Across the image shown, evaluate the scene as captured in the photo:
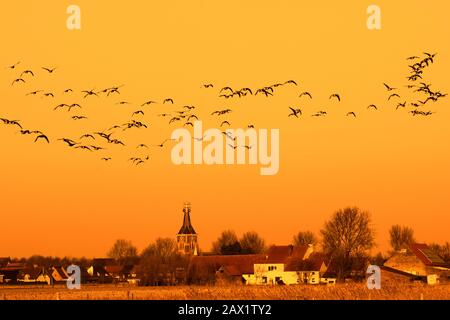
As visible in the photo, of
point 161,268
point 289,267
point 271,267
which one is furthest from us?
point 271,267

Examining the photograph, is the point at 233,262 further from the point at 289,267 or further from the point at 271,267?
the point at 289,267

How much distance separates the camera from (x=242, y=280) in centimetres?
14875

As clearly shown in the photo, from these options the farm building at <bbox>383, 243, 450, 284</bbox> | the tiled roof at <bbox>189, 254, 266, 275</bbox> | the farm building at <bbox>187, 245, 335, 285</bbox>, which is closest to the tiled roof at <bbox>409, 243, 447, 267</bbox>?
the farm building at <bbox>383, 243, 450, 284</bbox>

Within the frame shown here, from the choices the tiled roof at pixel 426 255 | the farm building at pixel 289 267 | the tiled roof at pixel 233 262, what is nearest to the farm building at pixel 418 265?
the tiled roof at pixel 426 255

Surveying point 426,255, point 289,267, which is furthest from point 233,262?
point 426,255

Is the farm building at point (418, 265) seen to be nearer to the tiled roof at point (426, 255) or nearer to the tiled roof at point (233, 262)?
the tiled roof at point (426, 255)

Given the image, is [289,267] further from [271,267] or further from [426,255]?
[426,255]

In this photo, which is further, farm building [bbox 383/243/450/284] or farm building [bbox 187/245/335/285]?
farm building [bbox 187/245/335/285]

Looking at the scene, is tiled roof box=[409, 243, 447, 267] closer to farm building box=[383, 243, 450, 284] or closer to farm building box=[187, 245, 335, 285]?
farm building box=[383, 243, 450, 284]

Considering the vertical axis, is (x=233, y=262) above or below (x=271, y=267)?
above

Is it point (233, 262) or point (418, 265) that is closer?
point (418, 265)

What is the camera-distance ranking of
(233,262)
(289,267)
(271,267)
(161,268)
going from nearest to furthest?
(161,268) < (289,267) < (271,267) < (233,262)
